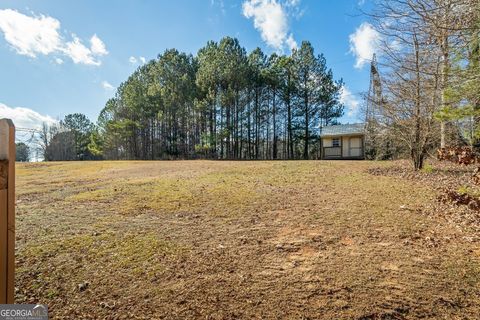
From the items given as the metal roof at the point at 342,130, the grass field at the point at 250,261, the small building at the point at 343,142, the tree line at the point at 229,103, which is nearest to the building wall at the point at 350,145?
the small building at the point at 343,142

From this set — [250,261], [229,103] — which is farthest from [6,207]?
[229,103]

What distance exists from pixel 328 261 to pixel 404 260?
78cm

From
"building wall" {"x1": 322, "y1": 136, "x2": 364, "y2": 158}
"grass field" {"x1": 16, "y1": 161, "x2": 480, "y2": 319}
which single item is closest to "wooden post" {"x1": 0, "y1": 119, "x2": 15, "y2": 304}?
"grass field" {"x1": 16, "y1": 161, "x2": 480, "y2": 319}

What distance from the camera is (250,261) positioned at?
2762 millimetres

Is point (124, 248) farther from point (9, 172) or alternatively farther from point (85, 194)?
point (85, 194)

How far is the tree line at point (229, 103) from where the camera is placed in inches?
992

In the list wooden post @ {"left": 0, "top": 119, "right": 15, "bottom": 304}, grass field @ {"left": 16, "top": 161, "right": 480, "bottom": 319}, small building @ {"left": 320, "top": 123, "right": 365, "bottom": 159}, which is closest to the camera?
wooden post @ {"left": 0, "top": 119, "right": 15, "bottom": 304}

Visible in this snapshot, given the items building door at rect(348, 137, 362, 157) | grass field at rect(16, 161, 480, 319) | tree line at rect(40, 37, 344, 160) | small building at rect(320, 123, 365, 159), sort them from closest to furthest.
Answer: grass field at rect(16, 161, 480, 319)
small building at rect(320, 123, 365, 159)
building door at rect(348, 137, 362, 157)
tree line at rect(40, 37, 344, 160)

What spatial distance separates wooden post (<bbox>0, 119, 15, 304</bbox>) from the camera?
126 cm

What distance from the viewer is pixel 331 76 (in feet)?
90.1

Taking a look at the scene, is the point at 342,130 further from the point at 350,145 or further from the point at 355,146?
the point at 355,146

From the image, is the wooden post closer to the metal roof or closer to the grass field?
the grass field

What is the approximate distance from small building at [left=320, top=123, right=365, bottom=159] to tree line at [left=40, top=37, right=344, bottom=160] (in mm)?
3161

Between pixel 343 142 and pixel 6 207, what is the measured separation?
2480 centimetres
